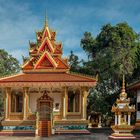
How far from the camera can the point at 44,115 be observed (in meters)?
30.9

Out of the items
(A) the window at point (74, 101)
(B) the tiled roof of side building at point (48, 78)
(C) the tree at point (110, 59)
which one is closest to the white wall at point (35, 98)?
(A) the window at point (74, 101)

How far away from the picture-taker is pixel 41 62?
110 feet

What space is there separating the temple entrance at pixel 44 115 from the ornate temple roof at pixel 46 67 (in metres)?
2.09

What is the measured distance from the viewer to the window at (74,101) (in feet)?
107

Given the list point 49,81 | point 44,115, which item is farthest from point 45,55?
point 44,115

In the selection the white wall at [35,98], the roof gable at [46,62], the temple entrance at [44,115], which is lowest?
the temple entrance at [44,115]

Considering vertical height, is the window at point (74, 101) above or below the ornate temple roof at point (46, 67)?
below

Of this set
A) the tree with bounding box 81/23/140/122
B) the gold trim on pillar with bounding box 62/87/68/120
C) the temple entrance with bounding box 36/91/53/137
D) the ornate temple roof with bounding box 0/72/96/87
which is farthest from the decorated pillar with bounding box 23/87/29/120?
the tree with bounding box 81/23/140/122

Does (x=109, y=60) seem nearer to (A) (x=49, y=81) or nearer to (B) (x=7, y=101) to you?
(A) (x=49, y=81)

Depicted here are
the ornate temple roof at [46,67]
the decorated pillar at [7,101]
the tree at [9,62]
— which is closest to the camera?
the ornate temple roof at [46,67]

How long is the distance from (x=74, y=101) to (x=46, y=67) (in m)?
4.11

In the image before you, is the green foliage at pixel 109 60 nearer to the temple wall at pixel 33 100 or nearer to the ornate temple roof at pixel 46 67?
the ornate temple roof at pixel 46 67

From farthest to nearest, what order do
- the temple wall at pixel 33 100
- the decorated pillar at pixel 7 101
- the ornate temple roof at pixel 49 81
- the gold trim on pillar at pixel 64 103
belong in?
the temple wall at pixel 33 100 < the decorated pillar at pixel 7 101 < the gold trim on pillar at pixel 64 103 < the ornate temple roof at pixel 49 81

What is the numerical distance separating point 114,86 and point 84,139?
15737 millimetres
